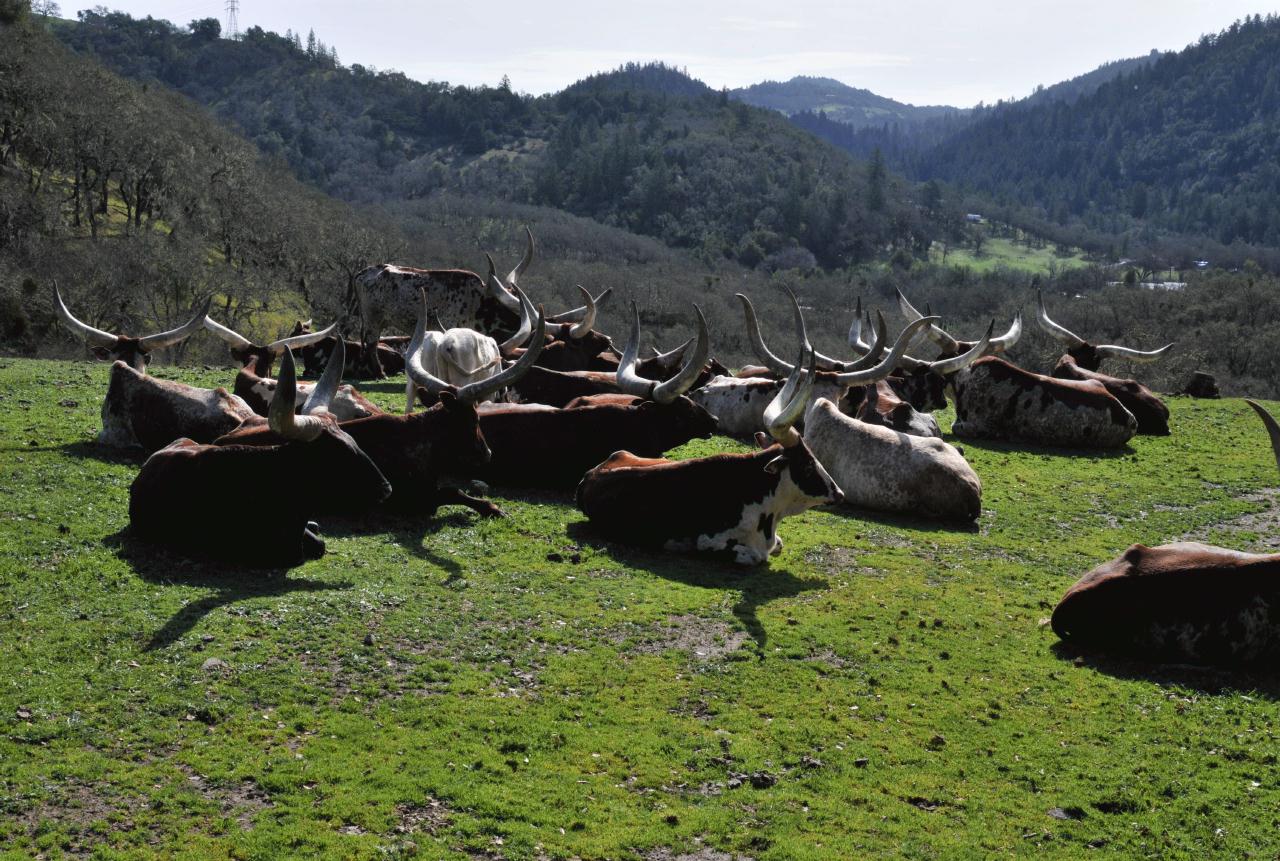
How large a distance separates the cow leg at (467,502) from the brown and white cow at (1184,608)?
21.5 ft

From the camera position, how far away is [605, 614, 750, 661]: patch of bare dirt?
9.82 meters

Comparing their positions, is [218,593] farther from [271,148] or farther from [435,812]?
[271,148]

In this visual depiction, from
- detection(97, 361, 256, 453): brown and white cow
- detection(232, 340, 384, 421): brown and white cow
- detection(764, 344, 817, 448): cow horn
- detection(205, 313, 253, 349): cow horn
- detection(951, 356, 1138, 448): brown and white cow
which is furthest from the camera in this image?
detection(951, 356, 1138, 448): brown and white cow

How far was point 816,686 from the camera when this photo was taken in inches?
363

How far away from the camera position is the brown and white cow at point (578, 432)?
15.2 m

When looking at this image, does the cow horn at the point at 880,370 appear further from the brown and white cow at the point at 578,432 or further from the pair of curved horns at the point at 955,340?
the pair of curved horns at the point at 955,340

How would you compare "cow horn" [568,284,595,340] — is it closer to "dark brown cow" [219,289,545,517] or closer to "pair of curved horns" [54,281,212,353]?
"pair of curved horns" [54,281,212,353]

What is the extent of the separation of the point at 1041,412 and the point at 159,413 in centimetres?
1554

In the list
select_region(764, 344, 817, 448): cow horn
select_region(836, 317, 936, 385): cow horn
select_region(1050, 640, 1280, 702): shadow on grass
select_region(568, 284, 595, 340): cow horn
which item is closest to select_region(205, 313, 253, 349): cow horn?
select_region(568, 284, 595, 340): cow horn

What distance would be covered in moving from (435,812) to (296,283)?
63.0 meters

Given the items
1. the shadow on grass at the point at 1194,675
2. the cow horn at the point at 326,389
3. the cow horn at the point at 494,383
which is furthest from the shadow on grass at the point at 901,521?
the cow horn at the point at 326,389

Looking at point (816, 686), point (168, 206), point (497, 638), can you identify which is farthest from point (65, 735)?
point (168, 206)

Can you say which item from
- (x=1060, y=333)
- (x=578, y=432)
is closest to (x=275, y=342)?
(x=578, y=432)

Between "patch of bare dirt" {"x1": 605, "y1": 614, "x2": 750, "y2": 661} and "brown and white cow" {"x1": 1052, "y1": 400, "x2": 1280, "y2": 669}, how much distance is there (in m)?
3.13
